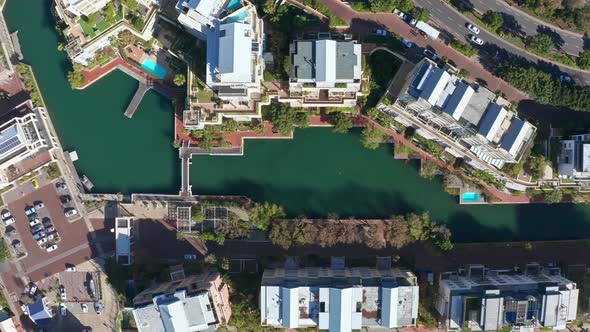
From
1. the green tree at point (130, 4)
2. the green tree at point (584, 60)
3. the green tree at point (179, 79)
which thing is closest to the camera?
the green tree at point (130, 4)

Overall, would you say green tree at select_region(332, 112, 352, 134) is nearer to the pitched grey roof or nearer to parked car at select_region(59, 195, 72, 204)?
the pitched grey roof

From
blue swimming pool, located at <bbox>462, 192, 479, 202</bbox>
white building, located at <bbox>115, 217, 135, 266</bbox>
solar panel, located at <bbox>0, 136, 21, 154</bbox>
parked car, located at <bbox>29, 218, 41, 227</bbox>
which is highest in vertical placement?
solar panel, located at <bbox>0, 136, 21, 154</bbox>

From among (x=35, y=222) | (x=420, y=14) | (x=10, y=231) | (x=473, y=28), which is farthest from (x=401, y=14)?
(x=10, y=231)

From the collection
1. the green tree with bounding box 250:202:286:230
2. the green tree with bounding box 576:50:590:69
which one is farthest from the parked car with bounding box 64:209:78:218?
the green tree with bounding box 576:50:590:69

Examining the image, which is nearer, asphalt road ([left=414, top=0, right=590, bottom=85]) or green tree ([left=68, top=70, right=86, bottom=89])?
asphalt road ([left=414, top=0, right=590, bottom=85])

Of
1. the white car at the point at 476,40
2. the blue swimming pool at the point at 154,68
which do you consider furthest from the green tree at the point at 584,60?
the blue swimming pool at the point at 154,68

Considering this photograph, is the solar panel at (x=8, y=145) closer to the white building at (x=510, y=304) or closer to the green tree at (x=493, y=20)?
the white building at (x=510, y=304)

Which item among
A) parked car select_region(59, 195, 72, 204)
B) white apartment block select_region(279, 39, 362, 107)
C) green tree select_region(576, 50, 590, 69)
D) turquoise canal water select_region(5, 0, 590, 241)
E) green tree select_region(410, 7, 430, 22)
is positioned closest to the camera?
white apartment block select_region(279, 39, 362, 107)
